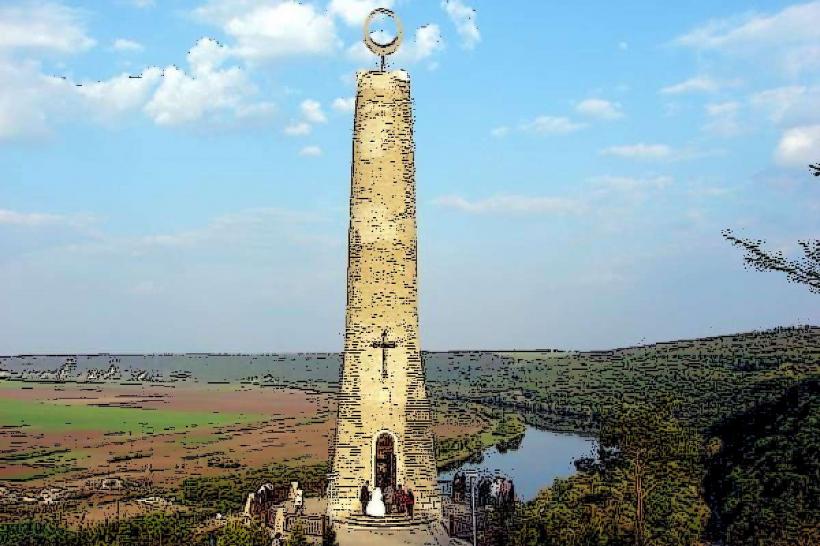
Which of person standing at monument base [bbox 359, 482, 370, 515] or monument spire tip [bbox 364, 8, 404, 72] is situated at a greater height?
monument spire tip [bbox 364, 8, 404, 72]

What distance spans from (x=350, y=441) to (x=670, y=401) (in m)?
7.54

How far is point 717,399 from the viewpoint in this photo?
142ft

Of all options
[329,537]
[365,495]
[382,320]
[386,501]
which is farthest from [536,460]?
[329,537]

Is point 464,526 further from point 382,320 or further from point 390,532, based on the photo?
point 382,320

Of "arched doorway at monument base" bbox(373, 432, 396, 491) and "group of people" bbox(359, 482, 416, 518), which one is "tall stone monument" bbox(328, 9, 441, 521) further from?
"group of people" bbox(359, 482, 416, 518)

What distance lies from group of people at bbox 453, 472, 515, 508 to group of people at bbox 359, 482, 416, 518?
204 cm

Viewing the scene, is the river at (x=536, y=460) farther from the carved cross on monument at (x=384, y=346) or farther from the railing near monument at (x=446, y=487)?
the carved cross on monument at (x=384, y=346)

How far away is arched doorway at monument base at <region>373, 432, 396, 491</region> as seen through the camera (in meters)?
20.5

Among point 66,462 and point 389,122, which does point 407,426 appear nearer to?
point 389,122

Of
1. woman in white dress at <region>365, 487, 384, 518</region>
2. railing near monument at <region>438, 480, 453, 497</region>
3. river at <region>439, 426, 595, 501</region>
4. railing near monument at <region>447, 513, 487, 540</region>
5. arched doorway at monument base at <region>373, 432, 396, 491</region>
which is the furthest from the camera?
river at <region>439, 426, 595, 501</region>

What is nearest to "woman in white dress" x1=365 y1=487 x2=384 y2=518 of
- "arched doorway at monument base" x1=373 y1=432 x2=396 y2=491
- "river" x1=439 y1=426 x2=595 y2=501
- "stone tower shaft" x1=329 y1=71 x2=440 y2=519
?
"stone tower shaft" x1=329 y1=71 x2=440 y2=519

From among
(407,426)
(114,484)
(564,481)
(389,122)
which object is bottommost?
(114,484)

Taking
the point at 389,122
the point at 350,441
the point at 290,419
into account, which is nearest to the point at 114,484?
the point at 350,441

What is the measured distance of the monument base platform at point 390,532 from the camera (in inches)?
715
